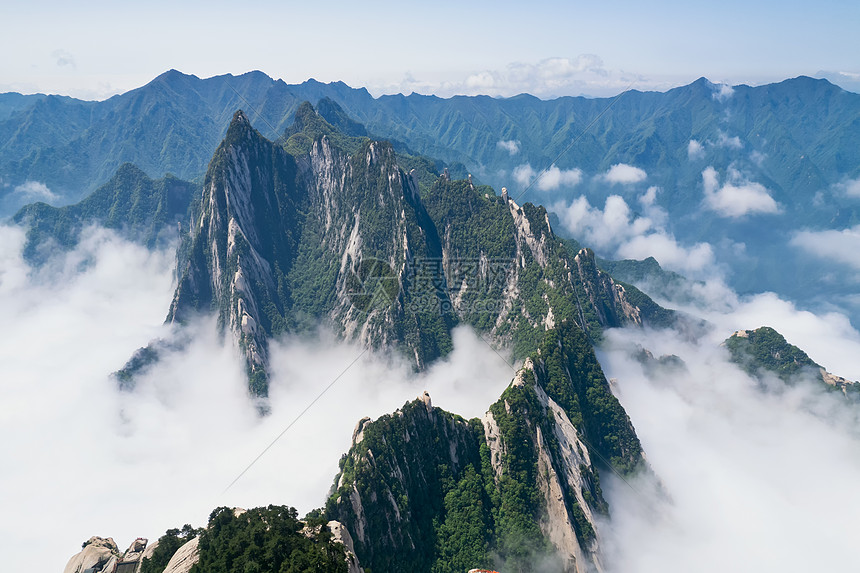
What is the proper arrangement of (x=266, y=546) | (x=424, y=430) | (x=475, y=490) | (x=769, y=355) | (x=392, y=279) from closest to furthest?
(x=266, y=546) < (x=475, y=490) < (x=424, y=430) < (x=769, y=355) < (x=392, y=279)

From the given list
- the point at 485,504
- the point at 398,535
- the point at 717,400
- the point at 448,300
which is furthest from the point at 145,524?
the point at 717,400

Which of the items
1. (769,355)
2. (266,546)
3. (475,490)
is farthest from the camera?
(769,355)

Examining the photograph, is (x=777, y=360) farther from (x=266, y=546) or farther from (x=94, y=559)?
(x=94, y=559)

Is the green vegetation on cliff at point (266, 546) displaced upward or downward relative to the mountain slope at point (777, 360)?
downward

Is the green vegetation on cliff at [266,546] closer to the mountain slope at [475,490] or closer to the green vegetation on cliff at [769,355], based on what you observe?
the mountain slope at [475,490]

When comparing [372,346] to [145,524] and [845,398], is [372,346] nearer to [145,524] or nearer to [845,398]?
[145,524]

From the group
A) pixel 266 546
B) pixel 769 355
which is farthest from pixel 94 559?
pixel 769 355

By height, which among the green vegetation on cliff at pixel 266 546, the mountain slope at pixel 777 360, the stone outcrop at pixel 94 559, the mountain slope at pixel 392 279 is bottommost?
the green vegetation on cliff at pixel 266 546

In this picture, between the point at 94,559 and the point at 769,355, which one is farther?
the point at 769,355

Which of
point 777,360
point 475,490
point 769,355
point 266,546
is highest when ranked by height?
point 769,355

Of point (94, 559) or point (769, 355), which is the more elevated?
point (769, 355)

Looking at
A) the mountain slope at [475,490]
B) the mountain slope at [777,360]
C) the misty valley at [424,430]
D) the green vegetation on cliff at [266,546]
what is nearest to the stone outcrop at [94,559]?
the misty valley at [424,430]
